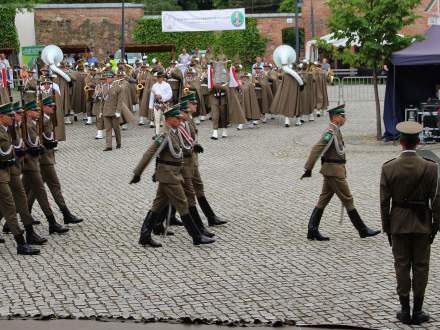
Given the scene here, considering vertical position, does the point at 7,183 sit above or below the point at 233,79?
below

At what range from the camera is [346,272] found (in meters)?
9.84

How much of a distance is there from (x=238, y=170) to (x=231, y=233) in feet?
19.1

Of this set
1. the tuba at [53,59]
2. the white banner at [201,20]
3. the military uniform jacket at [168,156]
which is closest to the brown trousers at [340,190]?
the military uniform jacket at [168,156]

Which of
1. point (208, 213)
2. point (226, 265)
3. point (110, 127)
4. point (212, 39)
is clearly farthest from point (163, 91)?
point (212, 39)

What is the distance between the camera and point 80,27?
45.2 m

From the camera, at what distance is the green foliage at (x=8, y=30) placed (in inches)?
1724

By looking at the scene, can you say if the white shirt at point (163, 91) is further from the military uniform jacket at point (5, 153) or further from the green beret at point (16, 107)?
the military uniform jacket at point (5, 153)

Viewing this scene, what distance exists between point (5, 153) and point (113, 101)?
10.4 meters

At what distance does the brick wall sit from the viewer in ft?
147

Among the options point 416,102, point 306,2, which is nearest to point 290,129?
point 416,102

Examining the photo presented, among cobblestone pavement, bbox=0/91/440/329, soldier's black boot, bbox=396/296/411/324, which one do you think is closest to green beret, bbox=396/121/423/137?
soldier's black boot, bbox=396/296/411/324

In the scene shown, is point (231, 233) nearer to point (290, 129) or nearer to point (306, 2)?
point (290, 129)

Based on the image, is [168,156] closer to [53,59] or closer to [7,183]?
[7,183]

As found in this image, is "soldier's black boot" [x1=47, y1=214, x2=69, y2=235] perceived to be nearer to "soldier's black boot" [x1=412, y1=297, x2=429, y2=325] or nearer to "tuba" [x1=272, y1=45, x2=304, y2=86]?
"soldier's black boot" [x1=412, y1=297, x2=429, y2=325]
